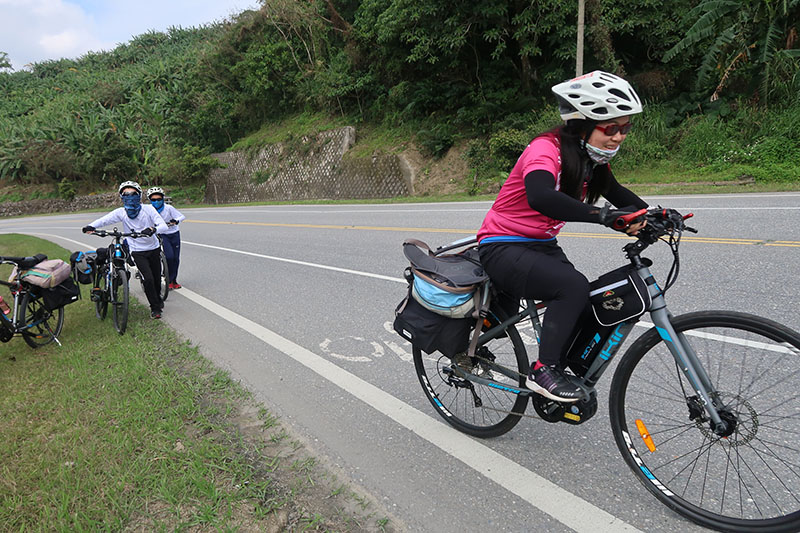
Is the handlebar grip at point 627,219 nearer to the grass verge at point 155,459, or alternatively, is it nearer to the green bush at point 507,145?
the grass verge at point 155,459

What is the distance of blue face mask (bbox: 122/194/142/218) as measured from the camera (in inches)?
267

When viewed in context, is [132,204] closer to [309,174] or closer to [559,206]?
[559,206]

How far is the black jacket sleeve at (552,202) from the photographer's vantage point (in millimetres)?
2322

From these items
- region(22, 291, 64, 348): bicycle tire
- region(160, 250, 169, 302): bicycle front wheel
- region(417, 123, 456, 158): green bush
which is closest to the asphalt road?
region(160, 250, 169, 302): bicycle front wheel

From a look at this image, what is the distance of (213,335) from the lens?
5719 mm

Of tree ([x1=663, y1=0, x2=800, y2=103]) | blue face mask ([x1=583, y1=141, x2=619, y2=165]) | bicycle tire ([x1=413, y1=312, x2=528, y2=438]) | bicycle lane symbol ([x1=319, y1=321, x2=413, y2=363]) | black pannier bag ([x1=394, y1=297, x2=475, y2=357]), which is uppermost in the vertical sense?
tree ([x1=663, y1=0, x2=800, y2=103])

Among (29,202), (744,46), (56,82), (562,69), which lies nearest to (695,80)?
(744,46)

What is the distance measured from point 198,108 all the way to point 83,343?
34.9 metres

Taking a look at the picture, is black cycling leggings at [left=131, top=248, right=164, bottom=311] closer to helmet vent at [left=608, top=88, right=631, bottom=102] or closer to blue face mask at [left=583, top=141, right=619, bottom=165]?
blue face mask at [left=583, top=141, right=619, bottom=165]

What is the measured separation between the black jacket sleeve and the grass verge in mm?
1834

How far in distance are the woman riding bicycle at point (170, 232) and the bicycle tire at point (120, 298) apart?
170 centimetres

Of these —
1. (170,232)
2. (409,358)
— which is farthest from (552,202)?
(170,232)

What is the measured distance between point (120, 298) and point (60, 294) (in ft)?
2.22

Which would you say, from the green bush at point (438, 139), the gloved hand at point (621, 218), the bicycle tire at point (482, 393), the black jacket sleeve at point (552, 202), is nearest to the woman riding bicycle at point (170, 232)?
the bicycle tire at point (482, 393)
